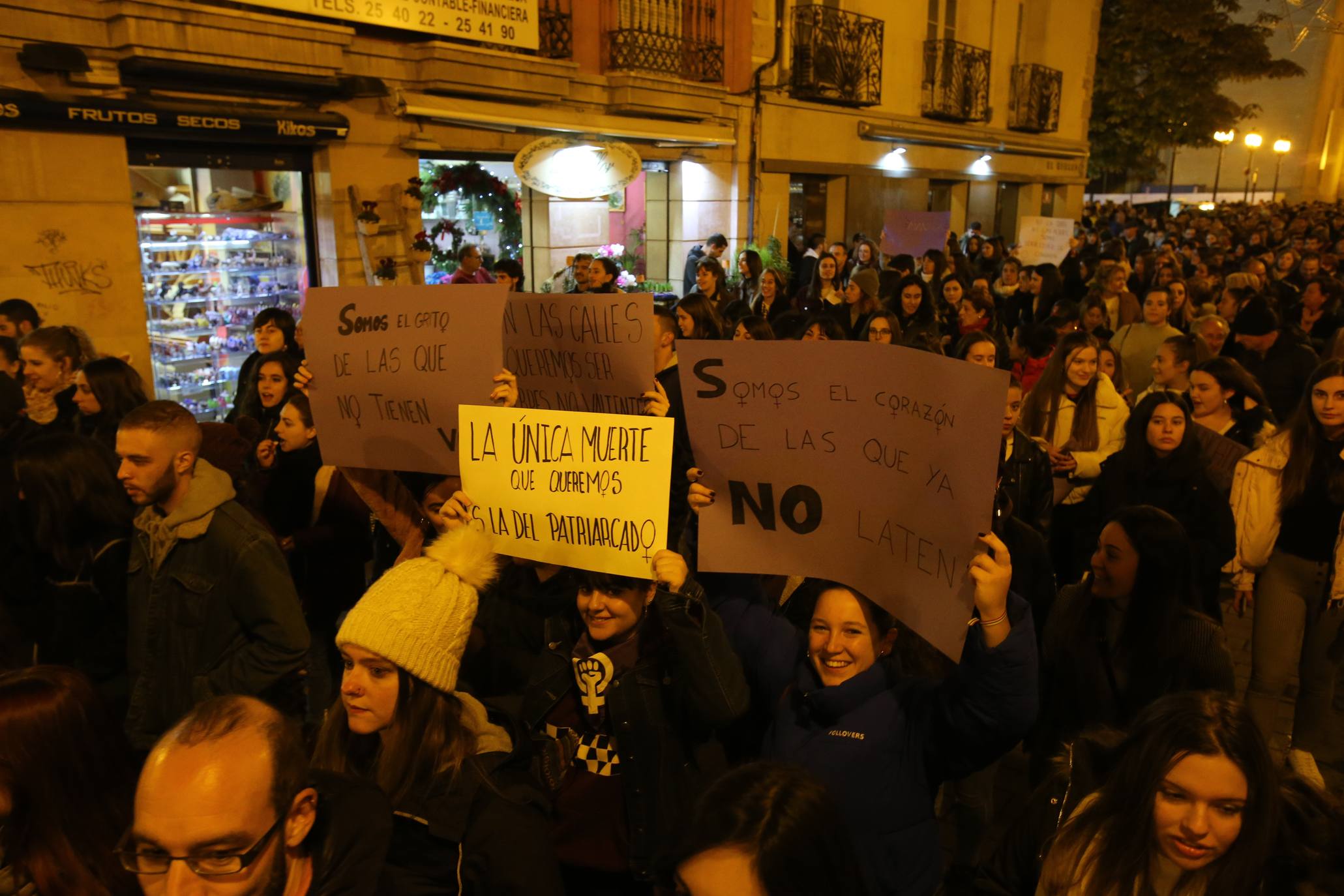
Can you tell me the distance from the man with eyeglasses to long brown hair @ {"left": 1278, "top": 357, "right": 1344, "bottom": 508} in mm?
4125

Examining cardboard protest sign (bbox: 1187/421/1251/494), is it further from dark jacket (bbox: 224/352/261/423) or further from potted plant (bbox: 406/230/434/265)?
potted plant (bbox: 406/230/434/265)

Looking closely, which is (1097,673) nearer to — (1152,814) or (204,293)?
(1152,814)

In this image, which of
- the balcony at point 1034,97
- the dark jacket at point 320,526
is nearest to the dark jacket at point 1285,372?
the dark jacket at point 320,526

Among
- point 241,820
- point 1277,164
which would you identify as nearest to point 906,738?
point 241,820

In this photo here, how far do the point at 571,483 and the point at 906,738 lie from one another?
1.22 m

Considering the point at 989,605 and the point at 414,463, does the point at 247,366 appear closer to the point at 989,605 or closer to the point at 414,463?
the point at 414,463

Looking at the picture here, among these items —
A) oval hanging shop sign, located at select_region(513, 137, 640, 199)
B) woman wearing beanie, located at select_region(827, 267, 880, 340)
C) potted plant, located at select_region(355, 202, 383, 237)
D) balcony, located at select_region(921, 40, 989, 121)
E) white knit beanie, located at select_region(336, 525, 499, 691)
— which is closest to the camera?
white knit beanie, located at select_region(336, 525, 499, 691)

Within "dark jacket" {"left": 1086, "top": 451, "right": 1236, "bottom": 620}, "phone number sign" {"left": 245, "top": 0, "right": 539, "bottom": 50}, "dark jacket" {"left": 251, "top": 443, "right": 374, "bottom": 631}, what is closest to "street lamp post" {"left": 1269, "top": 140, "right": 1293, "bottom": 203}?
"phone number sign" {"left": 245, "top": 0, "right": 539, "bottom": 50}

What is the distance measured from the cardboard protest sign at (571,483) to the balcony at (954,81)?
19.2 metres

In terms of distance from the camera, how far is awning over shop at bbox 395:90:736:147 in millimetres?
10547

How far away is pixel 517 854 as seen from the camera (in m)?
2.09

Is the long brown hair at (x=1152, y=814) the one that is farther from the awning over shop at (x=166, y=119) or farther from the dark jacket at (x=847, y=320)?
the awning over shop at (x=166, y=119)

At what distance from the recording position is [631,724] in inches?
104

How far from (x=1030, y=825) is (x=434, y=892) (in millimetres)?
1386
